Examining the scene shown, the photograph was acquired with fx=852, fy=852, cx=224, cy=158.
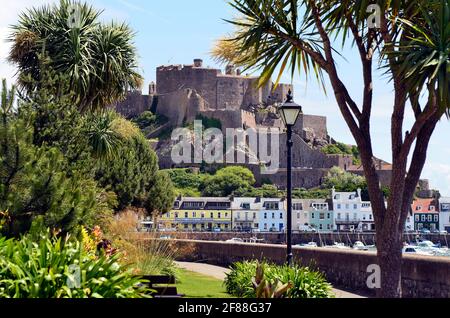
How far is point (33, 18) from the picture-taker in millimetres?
21812

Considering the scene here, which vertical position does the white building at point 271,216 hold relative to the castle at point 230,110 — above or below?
below

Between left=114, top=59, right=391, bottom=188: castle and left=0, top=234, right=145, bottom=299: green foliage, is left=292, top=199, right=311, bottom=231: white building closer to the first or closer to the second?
left=114, top=59, right=391, bottom=188: castle

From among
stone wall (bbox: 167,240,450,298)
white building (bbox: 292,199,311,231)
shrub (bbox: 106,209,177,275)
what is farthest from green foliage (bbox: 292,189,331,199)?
shrub (bbox: 106,209,177,275)

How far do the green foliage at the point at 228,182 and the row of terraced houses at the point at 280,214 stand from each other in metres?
5.59

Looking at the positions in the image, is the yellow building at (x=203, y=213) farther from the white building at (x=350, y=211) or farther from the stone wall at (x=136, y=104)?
the stone wall at (x=136, y=104)

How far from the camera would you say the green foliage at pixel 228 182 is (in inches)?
5098

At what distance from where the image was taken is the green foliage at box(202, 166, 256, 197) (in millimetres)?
129500

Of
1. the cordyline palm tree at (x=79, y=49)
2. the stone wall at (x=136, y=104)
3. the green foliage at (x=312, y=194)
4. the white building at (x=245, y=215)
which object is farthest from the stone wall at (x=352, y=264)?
the stone wall at (x=136, y=104)

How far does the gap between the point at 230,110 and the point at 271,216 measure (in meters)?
25.2

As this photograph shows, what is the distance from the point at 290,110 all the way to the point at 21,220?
15.1ft

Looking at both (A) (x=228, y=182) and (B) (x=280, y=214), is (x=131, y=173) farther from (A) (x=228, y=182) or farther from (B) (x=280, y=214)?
(A) (x=228, y=182)

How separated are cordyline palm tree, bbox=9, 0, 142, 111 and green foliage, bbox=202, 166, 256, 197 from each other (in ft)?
346
